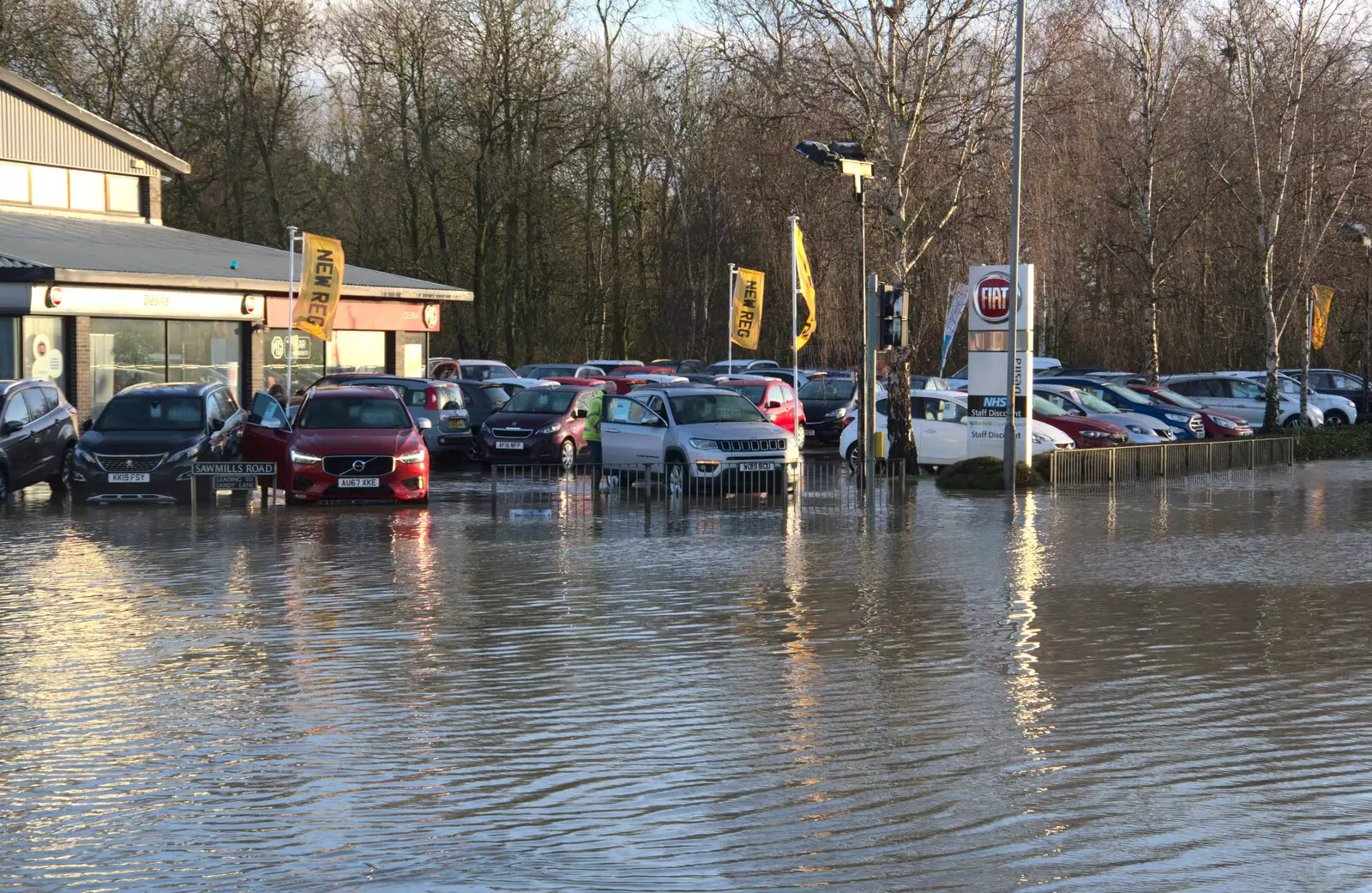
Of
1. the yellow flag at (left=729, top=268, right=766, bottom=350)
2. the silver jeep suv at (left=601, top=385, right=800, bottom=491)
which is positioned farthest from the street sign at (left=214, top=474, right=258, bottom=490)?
the yellow flag at (left=729, top=268, right=766, bottom=350)

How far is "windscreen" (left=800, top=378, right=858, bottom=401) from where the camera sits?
125ft

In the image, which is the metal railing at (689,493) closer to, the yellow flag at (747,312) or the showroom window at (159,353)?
the showroom window at (159,353)

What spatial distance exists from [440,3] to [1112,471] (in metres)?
38.6

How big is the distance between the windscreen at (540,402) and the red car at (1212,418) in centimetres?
1331

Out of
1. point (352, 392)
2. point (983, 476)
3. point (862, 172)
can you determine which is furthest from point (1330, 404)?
point (352, 392)

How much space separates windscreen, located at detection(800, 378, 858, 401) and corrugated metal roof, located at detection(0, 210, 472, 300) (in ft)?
34.8

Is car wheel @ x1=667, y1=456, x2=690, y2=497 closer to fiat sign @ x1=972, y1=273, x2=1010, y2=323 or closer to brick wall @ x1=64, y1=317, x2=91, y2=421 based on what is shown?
fiat sign @ x1=972, y1=273, x2=1010, y2=323

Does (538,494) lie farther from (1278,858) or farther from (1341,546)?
(1278,858)

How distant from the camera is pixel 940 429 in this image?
96.8 feet

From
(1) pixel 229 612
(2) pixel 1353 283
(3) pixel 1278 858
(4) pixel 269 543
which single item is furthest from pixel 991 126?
(2) pixel 1353 283

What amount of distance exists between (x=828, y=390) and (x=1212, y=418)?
866cm

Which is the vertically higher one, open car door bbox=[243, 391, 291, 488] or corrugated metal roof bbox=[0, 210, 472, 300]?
corrugated metal roof bbox=[0, 210, 472, 300]

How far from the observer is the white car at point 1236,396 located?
42.6 meters

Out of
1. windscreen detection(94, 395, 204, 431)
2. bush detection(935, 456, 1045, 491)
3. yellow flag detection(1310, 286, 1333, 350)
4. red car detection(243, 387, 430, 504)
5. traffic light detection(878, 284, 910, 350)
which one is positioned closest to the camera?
red car detection(243, 387, 430, 504)
